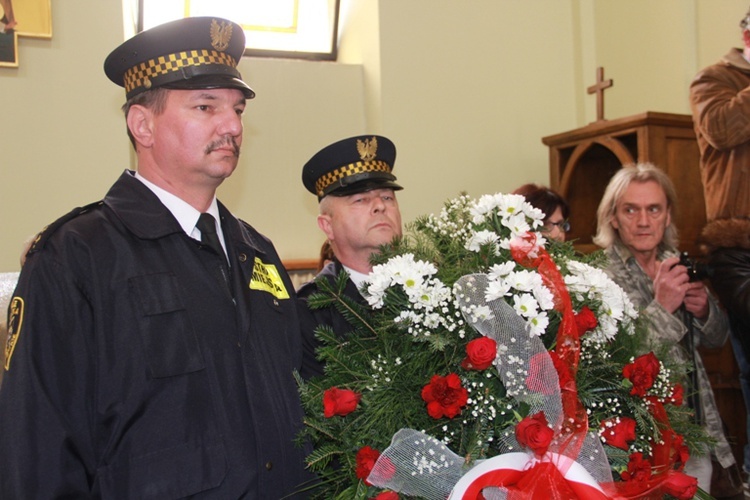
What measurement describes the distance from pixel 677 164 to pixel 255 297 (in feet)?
9.62

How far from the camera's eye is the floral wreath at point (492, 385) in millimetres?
1411

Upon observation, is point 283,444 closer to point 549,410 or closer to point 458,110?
point 549,410

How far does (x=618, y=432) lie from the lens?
1479mm

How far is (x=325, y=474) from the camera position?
1.59m

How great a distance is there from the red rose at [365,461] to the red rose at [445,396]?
0.13m

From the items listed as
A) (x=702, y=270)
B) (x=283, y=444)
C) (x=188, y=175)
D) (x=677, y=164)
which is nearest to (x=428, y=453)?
(x=283, y=444)

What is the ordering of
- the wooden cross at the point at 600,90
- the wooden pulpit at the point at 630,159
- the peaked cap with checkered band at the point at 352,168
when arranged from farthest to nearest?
the wooden cross at the point at 600,90 < the wooden pulpit at the point at 630,159 < the peaked cap with checkered band at the point at 352,168

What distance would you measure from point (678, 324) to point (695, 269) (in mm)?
274

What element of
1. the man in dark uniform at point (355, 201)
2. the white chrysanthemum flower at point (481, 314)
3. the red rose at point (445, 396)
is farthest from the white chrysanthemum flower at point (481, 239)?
the man in dark uniform at point (355, 201)

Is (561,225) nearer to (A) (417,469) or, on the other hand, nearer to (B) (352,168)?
(B) (352,168)

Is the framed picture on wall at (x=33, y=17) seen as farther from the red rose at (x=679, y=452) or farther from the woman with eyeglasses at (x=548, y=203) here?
the red rose at (x=679, y=452)

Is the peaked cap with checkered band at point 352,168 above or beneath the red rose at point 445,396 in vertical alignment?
above

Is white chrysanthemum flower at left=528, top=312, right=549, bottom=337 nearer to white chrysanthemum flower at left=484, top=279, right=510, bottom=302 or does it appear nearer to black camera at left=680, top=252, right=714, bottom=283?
white chrysanthemum flower at left=484, top=279, right=510, bottom=302

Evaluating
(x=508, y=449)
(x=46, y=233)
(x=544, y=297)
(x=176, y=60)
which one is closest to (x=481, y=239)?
(x=544, y=297)
